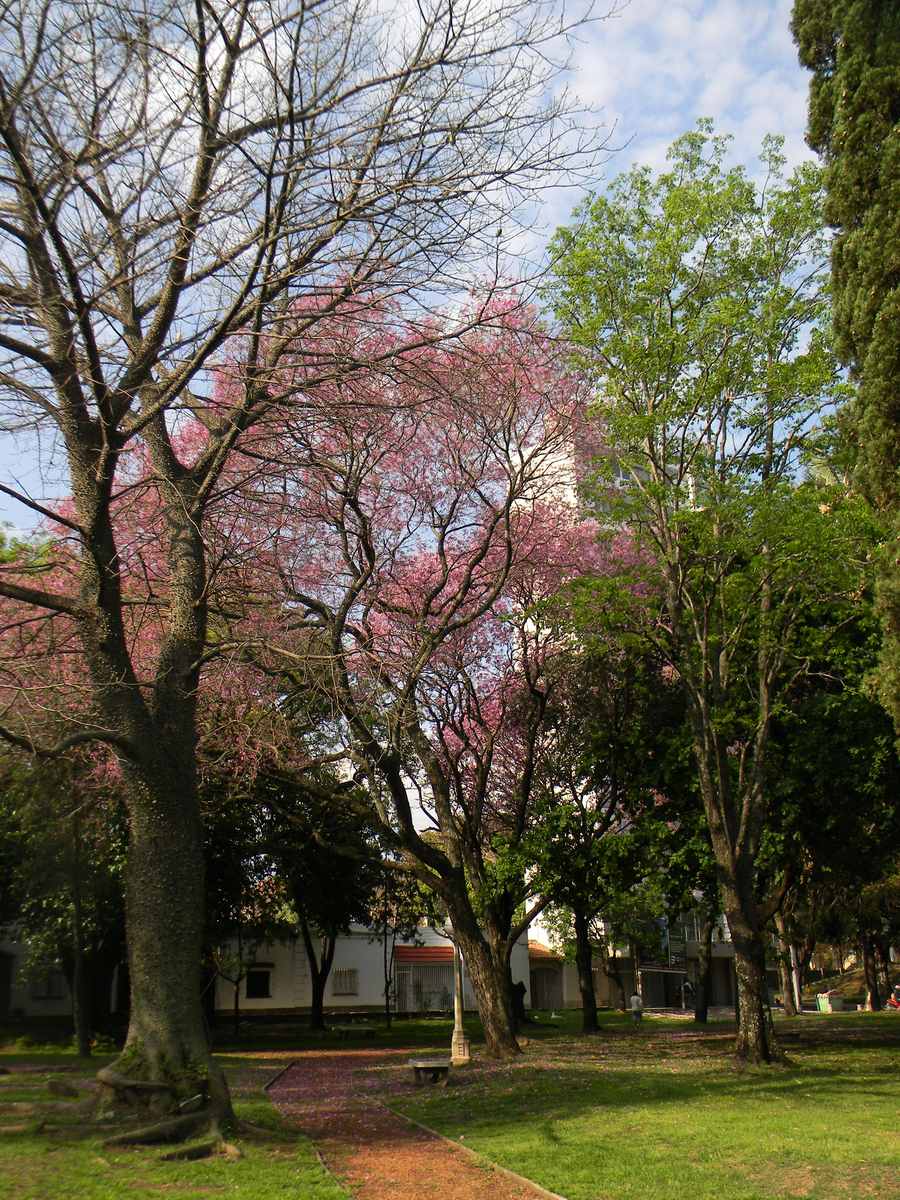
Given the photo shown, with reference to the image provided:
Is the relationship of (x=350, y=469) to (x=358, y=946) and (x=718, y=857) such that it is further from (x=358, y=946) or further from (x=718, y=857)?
(x=358, y=946)

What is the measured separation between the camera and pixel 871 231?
11852 millimetres

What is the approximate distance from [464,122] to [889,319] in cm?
545

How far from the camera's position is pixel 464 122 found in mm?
8539

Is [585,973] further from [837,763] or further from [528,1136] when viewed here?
[528,1136]

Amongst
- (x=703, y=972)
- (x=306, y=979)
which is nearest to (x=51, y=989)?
(x=306, y=979)

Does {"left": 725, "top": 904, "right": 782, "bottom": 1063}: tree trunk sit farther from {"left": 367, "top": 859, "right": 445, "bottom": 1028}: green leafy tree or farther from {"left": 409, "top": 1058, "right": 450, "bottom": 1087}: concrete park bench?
{"left": 367, "top": 859, "right": 445, "bottom": 1028}: green leafy tree

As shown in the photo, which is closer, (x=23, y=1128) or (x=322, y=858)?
(x=23, y=1128)

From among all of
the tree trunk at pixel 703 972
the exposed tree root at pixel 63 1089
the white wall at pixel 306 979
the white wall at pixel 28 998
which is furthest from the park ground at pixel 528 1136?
the white wall at pixel 306 979

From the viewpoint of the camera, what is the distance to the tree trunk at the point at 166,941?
32.2 ft

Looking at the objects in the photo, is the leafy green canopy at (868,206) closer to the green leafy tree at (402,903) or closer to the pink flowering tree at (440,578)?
the pink flowering tree at (440,578)

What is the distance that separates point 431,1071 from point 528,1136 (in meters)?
5.08

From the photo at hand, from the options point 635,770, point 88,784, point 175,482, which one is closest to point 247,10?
point 175,482

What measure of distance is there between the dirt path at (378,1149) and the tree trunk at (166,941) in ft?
4.63

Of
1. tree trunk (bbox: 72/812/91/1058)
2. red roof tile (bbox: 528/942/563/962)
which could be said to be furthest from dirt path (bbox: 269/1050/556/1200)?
red roof tile (bbox: 528/942/563/962)
